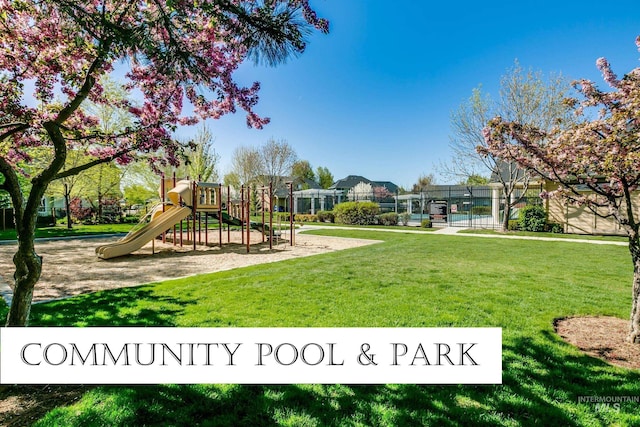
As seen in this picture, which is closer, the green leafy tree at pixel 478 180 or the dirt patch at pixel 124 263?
the dirt patch at pixel 124 263

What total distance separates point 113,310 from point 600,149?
6877mm

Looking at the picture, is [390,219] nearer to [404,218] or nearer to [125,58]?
[404,218]

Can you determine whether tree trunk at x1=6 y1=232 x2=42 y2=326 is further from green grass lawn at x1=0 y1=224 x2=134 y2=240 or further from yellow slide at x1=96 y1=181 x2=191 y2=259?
green grass lawn at x1=0 y1=224 x2=134 y2=240

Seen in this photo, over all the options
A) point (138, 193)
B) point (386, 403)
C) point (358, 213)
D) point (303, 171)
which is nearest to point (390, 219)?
point (358, 213)

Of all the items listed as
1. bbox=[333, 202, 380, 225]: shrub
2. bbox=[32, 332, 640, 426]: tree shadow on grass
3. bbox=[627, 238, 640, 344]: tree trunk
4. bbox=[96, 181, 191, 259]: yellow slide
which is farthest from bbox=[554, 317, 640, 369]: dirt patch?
bbox=[333, 202, 380, 225]: shrub

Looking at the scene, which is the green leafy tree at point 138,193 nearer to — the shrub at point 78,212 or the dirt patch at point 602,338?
the shrub at point 78,212

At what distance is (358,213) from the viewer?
24.3 meters

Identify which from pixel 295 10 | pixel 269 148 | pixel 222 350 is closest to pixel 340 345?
pixel 222 350

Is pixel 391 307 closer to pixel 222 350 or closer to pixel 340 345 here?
pixel 340 345

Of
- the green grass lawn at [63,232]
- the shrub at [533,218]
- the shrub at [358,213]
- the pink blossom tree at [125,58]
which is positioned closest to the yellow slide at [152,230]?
the pink blossom tree at [125,58]

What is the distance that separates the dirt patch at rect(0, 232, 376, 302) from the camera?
648 centimetres

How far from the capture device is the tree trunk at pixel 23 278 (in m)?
2.73

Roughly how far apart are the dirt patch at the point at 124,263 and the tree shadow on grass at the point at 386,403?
441 cm

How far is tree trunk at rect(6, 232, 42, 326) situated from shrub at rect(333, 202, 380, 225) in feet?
72.3
